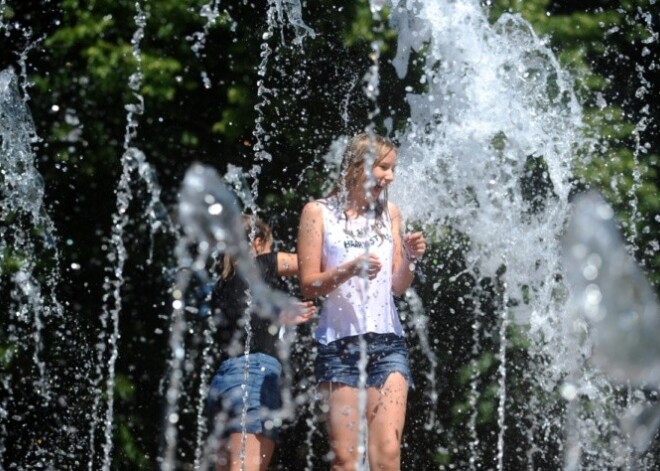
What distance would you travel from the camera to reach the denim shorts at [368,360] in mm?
3932

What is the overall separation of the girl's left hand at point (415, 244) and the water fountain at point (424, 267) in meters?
2.24

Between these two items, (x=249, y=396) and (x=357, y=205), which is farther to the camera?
(x=249, y=396)

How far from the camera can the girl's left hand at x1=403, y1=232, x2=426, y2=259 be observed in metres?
3.99

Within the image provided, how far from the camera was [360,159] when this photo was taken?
4.08 meters

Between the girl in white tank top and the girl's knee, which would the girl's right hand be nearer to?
the girl in white tank top

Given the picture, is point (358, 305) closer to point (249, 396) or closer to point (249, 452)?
point (249, 396)

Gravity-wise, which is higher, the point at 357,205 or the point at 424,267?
the point at 424,267

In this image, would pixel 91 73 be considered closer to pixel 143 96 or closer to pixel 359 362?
pixel 143 96

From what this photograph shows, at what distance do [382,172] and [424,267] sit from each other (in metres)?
2.51

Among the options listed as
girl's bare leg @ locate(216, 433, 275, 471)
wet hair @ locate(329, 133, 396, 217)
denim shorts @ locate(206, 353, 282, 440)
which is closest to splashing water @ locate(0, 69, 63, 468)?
denim shorts @ locate(206, 353, 282, 440)

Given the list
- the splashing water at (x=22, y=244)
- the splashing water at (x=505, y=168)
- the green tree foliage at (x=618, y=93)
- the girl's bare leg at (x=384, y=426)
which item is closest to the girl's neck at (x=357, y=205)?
the girl's bare leg at (x=384, y=426)

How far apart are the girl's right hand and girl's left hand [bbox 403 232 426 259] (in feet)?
0.66

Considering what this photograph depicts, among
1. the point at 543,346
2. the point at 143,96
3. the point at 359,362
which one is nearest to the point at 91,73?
the point at 143,96

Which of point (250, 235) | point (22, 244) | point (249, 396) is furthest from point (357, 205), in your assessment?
point (22, 244)
